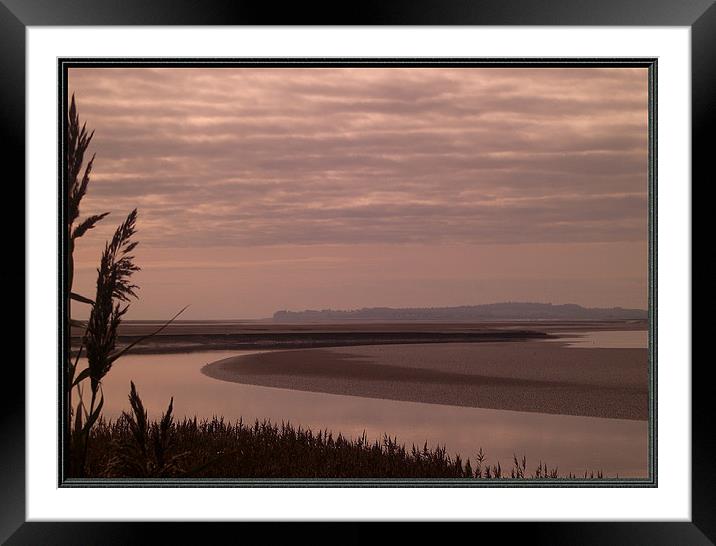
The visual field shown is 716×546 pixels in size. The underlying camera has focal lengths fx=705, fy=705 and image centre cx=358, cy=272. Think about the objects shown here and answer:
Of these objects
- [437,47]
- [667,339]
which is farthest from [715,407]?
[437,47]

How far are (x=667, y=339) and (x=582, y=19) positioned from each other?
112 cm

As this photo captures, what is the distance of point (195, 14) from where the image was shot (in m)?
2.38

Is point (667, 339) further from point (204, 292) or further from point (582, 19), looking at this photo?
point (204, 292)

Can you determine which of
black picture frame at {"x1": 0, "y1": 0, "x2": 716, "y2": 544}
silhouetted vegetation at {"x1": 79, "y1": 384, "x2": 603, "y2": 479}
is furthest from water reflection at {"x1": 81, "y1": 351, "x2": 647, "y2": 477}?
black picture frame at {"x1": 0, "y1": 0, "x2": 716, "y2": 544}

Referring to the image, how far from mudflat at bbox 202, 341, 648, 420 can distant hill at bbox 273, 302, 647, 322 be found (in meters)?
0.15

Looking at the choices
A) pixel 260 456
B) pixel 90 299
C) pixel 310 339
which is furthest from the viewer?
pixel 310 339

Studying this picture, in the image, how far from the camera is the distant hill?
2.71 meters

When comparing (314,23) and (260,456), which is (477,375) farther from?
(314,23)

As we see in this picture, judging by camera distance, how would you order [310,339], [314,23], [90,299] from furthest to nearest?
[310,339], [90,299], [314,23]

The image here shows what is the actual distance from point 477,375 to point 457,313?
14.2 inches

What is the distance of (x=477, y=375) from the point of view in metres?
2.91

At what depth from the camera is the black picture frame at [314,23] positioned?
2.34 m

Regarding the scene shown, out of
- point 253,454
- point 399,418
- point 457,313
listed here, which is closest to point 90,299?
point 253,454

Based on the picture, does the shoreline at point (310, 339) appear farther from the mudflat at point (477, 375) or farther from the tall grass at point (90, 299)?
the tall grass at point (90, 299)
